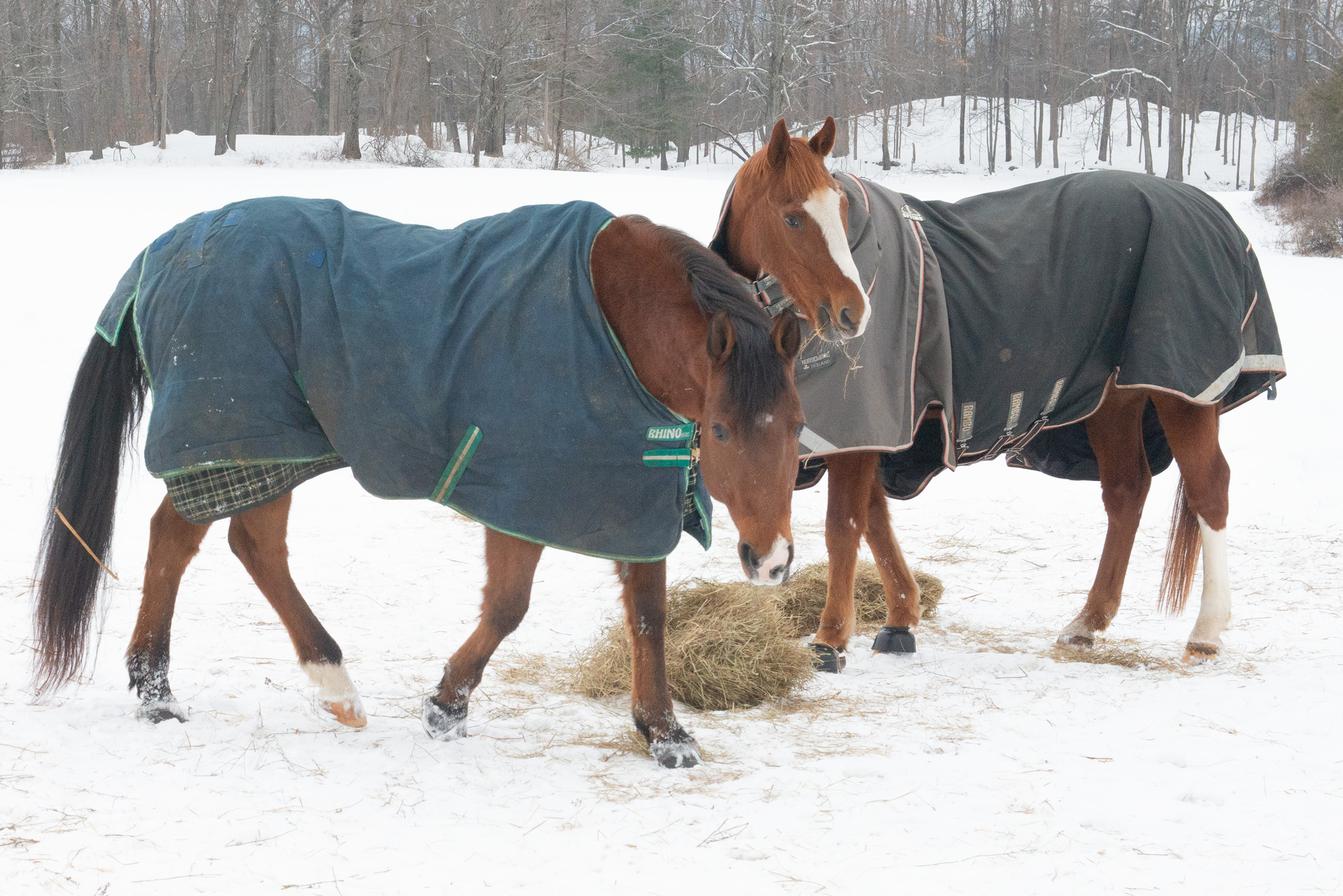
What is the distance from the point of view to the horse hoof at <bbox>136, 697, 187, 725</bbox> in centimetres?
279

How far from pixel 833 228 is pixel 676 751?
1.67 m

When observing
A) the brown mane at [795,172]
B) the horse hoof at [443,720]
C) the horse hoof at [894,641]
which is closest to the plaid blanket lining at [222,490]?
the horse hoof at [443,720]

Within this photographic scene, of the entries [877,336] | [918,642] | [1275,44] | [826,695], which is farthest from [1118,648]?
[1275,44]

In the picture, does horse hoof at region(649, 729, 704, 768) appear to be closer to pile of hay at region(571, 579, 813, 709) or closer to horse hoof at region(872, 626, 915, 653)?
pile of hay at region(571, 579, 813, 709)

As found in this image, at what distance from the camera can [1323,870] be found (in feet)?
6.69

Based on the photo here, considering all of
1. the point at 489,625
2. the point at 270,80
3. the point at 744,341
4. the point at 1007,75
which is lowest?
the point at 489,625

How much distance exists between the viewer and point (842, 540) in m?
3.72

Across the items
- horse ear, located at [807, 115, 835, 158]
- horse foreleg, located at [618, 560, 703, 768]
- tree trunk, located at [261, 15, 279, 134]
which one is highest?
tree trunk, located at [261, 15, 279, 134]

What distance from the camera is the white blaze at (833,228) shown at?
3020 millimetres

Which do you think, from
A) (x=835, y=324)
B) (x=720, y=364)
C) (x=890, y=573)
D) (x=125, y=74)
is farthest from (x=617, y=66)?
(x=720, y=364)

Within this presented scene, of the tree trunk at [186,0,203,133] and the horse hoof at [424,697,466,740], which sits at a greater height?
the tree trunk at [186,0,203,133]

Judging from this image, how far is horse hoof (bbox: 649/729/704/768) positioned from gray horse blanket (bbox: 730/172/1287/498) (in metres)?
1.10

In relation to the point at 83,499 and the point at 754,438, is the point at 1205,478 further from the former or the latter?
the point at 83,499

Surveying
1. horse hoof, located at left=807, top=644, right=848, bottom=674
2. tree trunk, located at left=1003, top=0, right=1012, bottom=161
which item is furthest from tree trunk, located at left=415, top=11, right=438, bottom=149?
horse hoof, located at left=807, top=644, right=848, bottom=674
